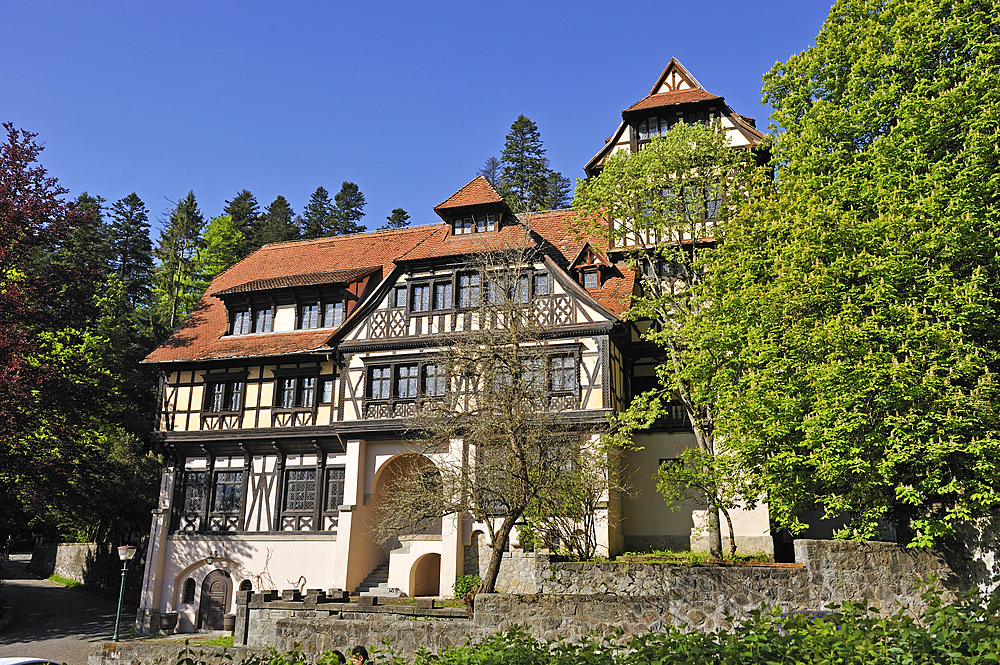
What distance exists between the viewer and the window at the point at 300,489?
27.1 m

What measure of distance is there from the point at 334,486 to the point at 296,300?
277 inches

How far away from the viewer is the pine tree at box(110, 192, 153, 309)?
2159 inches

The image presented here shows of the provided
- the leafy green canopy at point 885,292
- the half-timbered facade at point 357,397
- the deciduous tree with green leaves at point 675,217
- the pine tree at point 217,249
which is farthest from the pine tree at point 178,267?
the leafy green canopy at point 885,292

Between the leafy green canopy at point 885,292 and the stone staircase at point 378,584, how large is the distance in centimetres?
1187

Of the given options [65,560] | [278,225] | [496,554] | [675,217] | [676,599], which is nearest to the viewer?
[676,599]

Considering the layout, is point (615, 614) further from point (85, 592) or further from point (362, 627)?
point (85, 592)

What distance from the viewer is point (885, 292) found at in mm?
14062

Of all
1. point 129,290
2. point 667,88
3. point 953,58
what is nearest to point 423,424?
point 953,58

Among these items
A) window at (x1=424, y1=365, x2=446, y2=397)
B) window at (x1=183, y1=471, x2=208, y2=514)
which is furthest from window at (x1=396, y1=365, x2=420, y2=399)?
window at (x1=183, y1=471, x2=208, y2=514)

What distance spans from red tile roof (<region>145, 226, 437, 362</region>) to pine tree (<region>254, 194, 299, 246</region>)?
2434 cm

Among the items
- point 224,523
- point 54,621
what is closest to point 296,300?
point 224,523

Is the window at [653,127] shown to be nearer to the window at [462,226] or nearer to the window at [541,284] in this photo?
the window at [541,284]

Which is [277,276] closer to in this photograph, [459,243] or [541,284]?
[459,243]

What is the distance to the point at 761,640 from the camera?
575 centimetres
